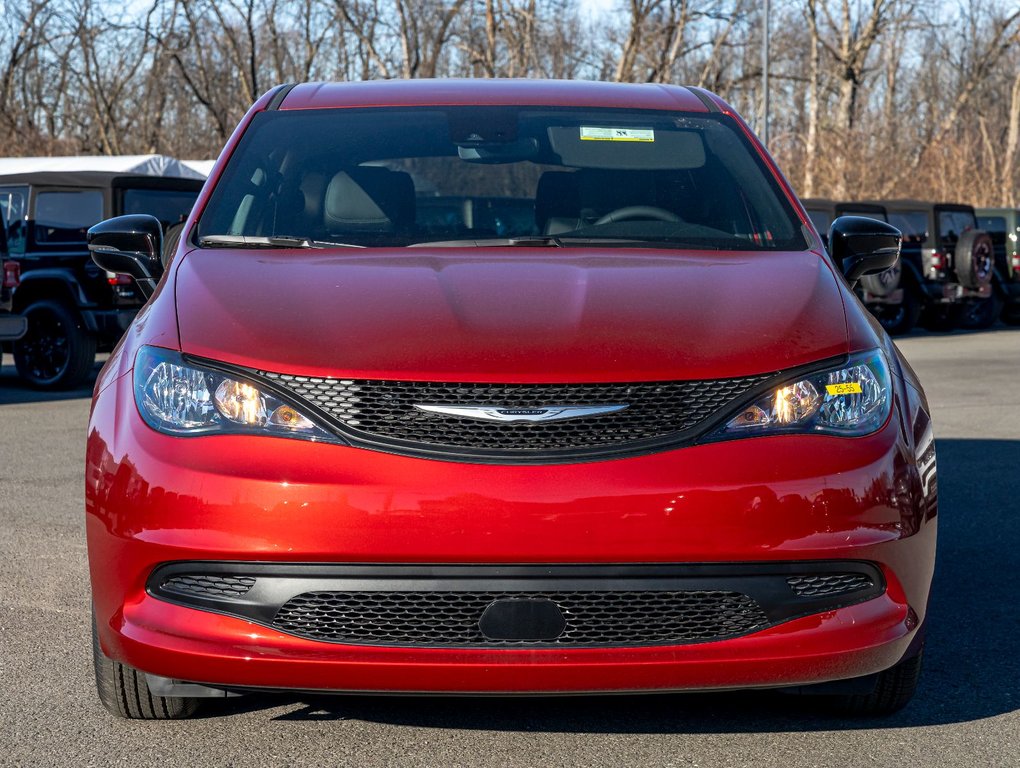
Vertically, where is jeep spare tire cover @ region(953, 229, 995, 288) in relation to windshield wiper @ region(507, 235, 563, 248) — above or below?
below

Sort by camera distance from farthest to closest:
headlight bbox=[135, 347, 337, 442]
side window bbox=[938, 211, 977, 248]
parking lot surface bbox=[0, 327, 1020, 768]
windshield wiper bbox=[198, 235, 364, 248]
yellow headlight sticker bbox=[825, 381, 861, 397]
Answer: side window bbox=[938, 211, 977, 248]
windshield wiper bbox=[198, 235, 364, 248]
parking lot surface bbox=[0, 327, 1020, 768]
yellow headlight sticker bbox=[825, 381, 861, 397]
headlight bbox=[135, 347, 337, 442]

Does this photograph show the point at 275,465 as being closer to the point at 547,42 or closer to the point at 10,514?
the point at 10,514

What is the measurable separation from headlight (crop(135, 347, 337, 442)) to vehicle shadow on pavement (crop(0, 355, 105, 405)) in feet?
29.3

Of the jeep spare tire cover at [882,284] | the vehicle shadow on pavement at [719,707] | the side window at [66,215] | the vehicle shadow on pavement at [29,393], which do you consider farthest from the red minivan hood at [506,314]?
the jeep spare tire cover at [882,284]

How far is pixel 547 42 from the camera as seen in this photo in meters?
36.3

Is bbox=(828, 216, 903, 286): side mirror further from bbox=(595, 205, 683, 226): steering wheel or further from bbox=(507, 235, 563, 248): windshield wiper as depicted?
bbox=(507, 235, 563, 248): windshield wiper

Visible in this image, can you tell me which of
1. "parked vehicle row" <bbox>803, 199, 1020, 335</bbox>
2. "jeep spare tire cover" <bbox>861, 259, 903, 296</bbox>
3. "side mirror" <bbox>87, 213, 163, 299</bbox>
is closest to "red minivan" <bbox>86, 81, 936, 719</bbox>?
"side mirror" <bbox>87, 213, 163, 299</bbox>

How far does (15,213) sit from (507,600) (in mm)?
11659

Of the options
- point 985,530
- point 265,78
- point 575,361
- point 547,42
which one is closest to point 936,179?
point 547,42

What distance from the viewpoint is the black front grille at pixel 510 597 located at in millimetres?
3039

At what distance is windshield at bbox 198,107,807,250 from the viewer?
4.14m

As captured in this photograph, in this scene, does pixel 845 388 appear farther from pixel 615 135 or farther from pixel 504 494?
pixel 615 135

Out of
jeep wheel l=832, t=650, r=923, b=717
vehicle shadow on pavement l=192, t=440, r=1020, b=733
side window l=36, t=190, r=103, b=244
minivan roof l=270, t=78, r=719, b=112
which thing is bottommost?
vehicle shadow on pavement l=192, t=440, r=1020, b=733

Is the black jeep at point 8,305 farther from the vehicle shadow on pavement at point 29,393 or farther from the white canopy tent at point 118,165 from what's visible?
the white canopy tent at point 118,165
